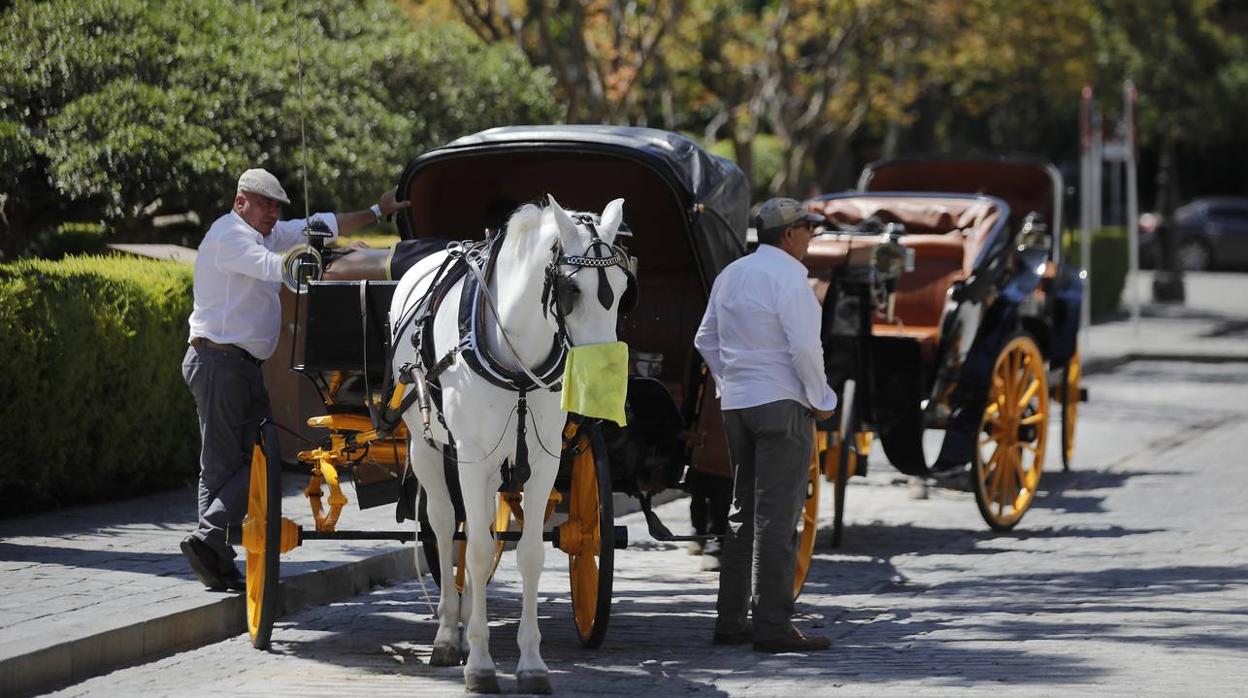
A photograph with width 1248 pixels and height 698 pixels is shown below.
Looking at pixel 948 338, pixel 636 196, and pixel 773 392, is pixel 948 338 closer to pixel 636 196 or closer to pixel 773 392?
pixel 636 196

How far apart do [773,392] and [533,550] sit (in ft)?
4.04

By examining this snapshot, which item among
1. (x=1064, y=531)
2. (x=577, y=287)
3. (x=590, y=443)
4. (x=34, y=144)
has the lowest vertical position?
(x=1064, y=531)

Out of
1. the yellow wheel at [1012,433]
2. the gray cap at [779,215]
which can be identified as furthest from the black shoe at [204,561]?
the yellow wheel at [1012,433]

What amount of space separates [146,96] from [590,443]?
6.54 metres

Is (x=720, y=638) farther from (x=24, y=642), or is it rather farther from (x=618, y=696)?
(x=24, y=642)

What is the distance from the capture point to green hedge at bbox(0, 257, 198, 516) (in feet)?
31.8

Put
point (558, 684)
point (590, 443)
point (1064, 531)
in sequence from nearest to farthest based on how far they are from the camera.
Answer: point (558, 684) < point (590, 443) < point (1064, 531)

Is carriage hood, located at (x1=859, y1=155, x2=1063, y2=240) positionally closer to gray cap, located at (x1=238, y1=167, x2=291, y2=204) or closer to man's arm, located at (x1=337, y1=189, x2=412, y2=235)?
man's arm, located at (x1=337, y1=189, x2=412, y2=235)

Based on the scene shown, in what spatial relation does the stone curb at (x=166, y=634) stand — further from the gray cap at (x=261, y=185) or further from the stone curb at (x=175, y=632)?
the gray cap at (x=261, y=185)

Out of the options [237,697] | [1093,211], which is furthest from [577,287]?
[1093,211]

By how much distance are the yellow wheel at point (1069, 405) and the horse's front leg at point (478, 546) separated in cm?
679

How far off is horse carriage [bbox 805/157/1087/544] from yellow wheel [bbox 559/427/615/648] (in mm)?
2270

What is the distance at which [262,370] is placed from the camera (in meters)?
8.38

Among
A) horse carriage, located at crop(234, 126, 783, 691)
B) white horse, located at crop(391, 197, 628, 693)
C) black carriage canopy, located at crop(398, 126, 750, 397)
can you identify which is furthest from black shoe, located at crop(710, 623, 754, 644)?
black carriage canopy, located at crop(398, 126, 750, 397)
